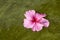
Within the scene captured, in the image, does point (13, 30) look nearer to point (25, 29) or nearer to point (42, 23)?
point (25, 29)

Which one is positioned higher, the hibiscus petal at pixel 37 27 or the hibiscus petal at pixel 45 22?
the hibiscus petal at pixel 45 22

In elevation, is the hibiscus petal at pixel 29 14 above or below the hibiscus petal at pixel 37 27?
above

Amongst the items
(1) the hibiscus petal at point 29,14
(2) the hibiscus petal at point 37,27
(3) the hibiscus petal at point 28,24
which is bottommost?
(2) the hibiscus petal at point 37,27

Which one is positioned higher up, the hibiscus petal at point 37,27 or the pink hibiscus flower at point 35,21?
the pink hibiscus flower at point 35,21

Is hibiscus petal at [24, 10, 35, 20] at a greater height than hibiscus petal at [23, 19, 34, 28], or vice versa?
hibiscus petal at [24, 10, 35, 20]
